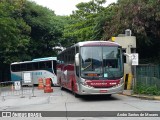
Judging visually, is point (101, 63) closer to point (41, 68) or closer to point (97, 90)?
point (97, 90)

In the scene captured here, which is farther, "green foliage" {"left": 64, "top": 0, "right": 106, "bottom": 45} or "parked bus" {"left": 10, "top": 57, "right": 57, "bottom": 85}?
"green foliage" {"left": 64, "top": 0, "right": 106, "bottom": 45}

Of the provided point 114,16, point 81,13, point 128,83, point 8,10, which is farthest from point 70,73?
point 81,13

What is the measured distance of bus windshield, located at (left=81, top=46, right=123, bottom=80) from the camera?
61.1 feet

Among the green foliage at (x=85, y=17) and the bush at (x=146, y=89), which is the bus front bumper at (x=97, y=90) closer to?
the bush at (x=146, y=89)

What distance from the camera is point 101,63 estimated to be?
736 inches

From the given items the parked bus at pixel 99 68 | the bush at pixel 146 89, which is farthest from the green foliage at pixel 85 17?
the parked bus at pixel 99 68

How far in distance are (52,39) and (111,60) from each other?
34843mm

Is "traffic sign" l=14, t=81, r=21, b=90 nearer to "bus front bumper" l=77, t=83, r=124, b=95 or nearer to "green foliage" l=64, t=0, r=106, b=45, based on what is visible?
"bus front bumper" l=77, t=83, r=124, b=95

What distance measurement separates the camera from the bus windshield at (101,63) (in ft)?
61.1

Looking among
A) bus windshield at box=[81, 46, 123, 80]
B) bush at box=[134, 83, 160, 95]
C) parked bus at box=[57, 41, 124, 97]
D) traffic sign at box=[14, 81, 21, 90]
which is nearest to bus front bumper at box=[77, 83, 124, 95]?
parked bus at box=[57, 41, 124, 97]

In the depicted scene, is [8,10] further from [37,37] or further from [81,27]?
[37,37]

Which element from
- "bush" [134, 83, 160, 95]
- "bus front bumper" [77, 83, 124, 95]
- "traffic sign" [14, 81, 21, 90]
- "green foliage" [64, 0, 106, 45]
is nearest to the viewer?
"bus front bumper" [77, 83, 124, 95]

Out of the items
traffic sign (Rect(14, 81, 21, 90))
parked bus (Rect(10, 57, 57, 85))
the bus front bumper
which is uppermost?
parked bus (Rect(10, 57, 57, 85))

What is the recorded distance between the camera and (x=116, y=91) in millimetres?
18703
